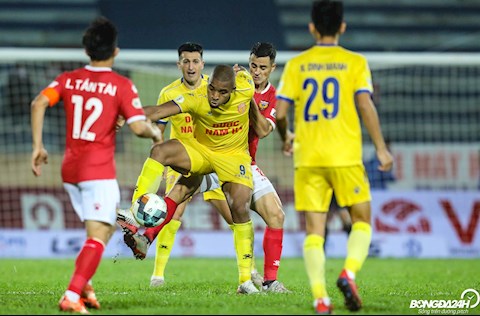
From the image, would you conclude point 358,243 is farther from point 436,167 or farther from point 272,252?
point 436,167

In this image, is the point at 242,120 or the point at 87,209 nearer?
the point at 87,209

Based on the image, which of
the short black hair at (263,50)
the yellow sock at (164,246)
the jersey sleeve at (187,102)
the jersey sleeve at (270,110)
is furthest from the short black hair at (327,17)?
the yellow sock at (164,246)

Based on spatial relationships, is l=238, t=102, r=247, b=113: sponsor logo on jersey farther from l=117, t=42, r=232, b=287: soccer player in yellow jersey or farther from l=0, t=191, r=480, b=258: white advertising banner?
l=0, t=191, r=480, b=258: white advertising banner

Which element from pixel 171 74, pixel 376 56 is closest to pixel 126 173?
pixel 171 74

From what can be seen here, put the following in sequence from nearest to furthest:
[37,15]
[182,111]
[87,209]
Result: [87,209], [182,111], [37,15]

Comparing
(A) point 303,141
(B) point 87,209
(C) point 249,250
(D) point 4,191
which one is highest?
(A) point 303,141

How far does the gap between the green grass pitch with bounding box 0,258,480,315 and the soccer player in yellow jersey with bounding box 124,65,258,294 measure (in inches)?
19.0

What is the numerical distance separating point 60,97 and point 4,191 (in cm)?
992

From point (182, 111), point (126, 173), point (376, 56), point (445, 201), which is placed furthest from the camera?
point (126, 173)

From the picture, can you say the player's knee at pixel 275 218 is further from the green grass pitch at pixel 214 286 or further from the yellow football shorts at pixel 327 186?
the yellow football shorts at pixel 327 186

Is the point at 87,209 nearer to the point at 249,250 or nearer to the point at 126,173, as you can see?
the point at 249,250

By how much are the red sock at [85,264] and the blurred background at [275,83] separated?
7.80 m

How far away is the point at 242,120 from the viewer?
8.15 m

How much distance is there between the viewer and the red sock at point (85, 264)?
613cm
